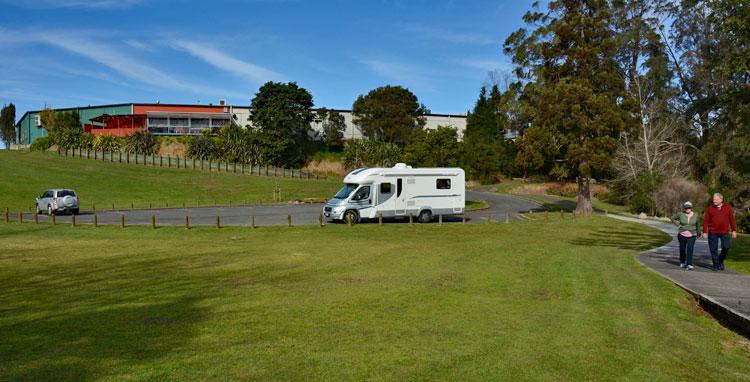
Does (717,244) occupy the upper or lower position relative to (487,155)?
lower

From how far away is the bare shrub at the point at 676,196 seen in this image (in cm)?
3662

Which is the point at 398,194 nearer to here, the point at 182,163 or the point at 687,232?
the point at 687,232

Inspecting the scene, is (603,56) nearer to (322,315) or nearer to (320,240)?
(320,240)

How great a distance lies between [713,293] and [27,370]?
10.9 metres

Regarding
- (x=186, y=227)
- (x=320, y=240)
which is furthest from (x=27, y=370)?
(x=186, y=227)

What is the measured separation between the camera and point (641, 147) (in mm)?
46250

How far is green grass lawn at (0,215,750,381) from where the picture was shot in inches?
251

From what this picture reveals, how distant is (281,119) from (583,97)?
48.5m

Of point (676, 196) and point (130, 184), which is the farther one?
point (130, 184)

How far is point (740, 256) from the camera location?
1612cm

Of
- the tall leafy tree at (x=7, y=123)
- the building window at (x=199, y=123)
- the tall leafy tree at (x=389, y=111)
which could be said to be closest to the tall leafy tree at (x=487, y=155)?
the tall leafy tree at (x=389, y=111)

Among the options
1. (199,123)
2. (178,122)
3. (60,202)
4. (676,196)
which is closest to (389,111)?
(199,123)

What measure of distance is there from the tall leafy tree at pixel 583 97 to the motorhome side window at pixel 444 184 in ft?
31.8

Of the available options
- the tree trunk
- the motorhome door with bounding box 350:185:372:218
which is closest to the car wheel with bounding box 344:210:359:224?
the motorhome door with bounding box 350:185:372:218
